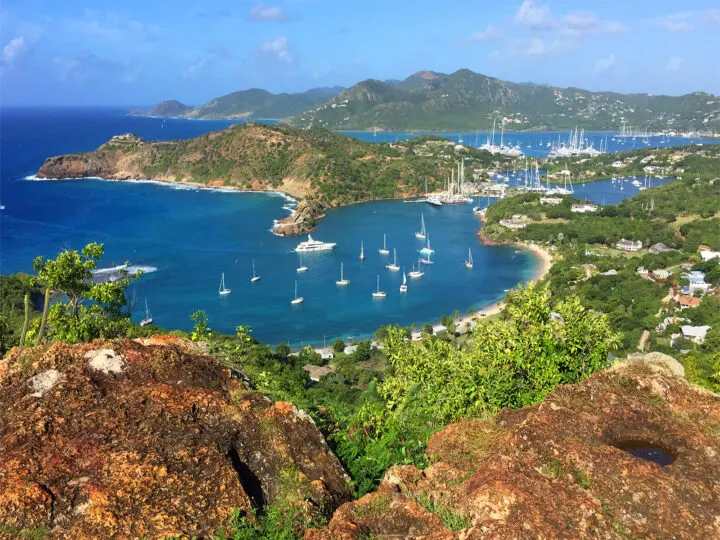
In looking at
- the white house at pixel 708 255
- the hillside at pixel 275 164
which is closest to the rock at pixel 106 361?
the white house at pixel 708 255

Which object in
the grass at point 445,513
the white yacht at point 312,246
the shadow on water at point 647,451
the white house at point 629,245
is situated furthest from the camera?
the white yacht at point 312,246

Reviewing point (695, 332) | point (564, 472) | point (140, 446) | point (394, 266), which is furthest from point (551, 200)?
point (140, 446)

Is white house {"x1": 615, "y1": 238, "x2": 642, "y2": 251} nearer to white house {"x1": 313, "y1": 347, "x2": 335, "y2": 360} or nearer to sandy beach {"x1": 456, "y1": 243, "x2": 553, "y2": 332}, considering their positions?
sandy beach {"x1": 456, "y1": 243, "x2": 553, "y2": 332}

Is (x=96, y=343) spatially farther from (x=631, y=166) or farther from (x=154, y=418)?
(x=631, y=166)

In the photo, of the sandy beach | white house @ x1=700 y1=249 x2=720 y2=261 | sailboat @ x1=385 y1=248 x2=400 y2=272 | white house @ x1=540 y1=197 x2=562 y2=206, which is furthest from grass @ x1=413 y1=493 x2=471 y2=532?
white house @ x1=540 y1=197 x2=562 y2=206

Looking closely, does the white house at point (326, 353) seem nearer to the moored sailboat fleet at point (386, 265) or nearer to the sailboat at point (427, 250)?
the moored sailboat fleet at point (386, 265)

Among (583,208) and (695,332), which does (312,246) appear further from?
(695,332)

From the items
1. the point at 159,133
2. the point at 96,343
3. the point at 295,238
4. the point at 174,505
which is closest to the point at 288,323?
the point at 295,238
